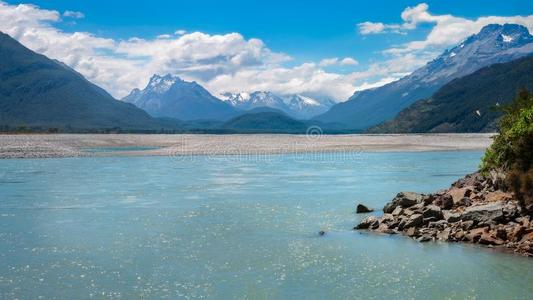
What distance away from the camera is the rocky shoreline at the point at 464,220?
2728 cm

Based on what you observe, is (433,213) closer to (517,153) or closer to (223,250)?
(517,153)

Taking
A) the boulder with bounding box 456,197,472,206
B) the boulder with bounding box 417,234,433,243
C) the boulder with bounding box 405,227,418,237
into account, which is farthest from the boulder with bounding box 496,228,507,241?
the boulder with bounding box 456,197,472,206

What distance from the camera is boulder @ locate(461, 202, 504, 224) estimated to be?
28.9m

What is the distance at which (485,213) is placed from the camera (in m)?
29.2

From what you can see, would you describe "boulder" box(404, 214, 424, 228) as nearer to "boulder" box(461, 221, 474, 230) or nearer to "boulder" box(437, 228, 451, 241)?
"boulder" box(437, 228, 451, 241)

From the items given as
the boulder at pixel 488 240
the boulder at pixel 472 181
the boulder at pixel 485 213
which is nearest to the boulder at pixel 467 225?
the boulder at pixel 485 213

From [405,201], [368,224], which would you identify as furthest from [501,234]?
[405,201]

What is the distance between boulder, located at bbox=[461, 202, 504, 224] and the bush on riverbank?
144cm

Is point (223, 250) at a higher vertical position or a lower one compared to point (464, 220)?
lower

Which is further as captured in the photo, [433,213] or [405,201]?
[405,201]

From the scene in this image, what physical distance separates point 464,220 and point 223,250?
12958mm

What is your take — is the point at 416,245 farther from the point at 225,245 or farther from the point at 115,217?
the point at 115,217

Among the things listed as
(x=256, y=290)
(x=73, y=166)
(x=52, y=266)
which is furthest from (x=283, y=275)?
(x=73, y=166)

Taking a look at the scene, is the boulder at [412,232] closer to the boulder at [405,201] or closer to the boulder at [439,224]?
the boulder at [439,224]
